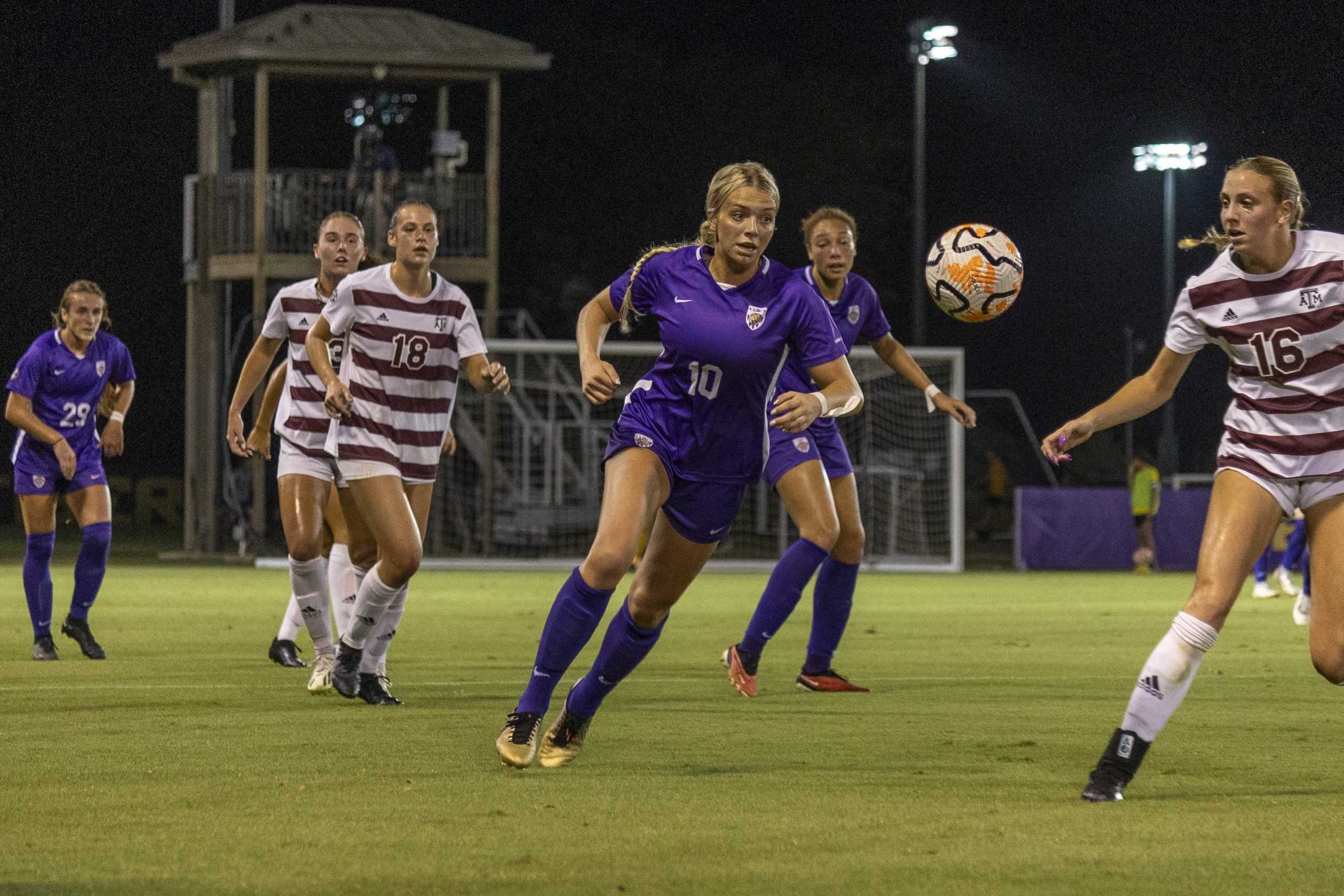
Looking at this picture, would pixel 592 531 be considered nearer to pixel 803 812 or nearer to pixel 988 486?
pixel 988 486

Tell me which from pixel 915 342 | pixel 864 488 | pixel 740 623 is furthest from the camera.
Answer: pixel 915 342

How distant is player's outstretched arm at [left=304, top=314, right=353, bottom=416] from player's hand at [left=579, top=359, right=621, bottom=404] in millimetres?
2007

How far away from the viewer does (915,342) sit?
93.5 feet

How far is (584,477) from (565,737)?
21.0 m

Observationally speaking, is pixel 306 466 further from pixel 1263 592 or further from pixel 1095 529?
pixel 1095 529

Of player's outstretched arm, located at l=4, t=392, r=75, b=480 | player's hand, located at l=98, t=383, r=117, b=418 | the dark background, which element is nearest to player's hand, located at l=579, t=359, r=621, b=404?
player's outstretched arm, located at l=4, t=392, r=75, b=480

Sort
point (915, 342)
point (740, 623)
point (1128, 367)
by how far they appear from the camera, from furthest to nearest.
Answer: point (1128, 367) → point (915, 342) → point (740, 623)

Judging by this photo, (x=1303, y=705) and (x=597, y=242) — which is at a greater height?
(x=597, y=242)

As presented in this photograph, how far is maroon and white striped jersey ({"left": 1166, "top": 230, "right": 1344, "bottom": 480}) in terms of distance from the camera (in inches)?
231

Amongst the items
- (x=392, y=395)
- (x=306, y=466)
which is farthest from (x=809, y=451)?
(x=306, y=466)

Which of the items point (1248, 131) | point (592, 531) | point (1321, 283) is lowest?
point (592, 531)

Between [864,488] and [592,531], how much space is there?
3986mm

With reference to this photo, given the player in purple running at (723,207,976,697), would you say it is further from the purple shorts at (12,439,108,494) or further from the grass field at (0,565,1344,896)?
the purple shorts at (12,439,108,494)

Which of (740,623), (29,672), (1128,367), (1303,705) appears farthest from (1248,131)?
(1128,367)
